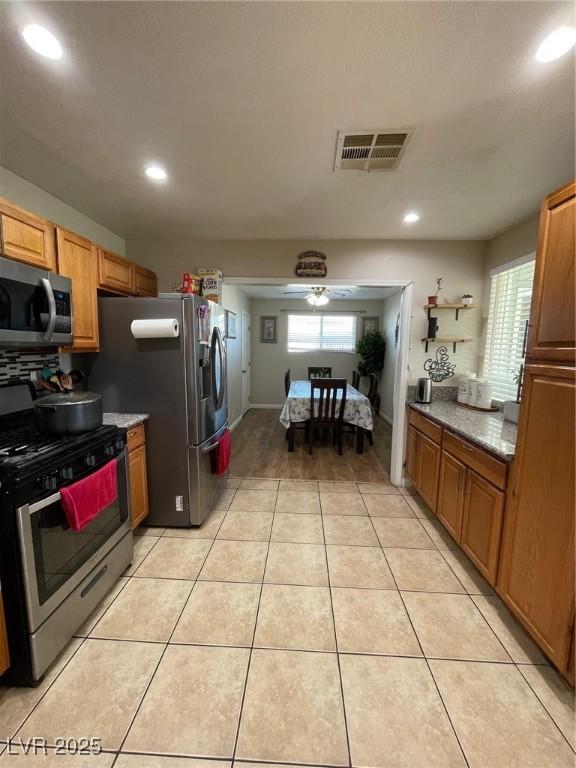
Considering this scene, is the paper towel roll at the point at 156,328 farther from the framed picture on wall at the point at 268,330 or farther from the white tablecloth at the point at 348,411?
the framed picture on wall at the point at 268,330

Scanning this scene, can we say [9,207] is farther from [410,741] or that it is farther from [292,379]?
[292,379]

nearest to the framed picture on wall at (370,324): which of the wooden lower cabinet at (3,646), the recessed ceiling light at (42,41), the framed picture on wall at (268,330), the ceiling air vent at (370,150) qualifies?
the framed picture on wall at (268,330)

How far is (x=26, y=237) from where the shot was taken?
1679 mm

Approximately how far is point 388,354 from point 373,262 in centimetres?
329

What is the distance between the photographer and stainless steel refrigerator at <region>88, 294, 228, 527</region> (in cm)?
220

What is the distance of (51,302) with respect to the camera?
165 cm

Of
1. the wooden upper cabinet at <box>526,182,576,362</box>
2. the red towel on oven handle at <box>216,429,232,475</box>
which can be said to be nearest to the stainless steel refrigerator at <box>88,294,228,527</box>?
the red towel on oven handle at <box>216,429,232,475</box>

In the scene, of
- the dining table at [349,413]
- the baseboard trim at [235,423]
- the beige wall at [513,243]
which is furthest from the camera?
the baseboard trim at [235,423]

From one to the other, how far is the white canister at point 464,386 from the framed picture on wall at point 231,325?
3.06m

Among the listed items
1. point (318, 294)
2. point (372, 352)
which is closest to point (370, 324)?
point (372, 352)

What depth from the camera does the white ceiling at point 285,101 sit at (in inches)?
39.8

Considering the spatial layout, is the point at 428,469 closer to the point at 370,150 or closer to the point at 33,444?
the point at 370,150

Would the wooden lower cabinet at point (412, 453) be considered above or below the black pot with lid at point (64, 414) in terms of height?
below

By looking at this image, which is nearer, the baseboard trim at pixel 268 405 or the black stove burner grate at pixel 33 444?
the black stove burner grate at pixel 33 444
